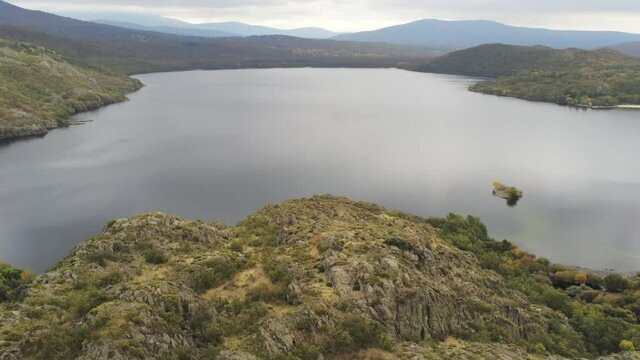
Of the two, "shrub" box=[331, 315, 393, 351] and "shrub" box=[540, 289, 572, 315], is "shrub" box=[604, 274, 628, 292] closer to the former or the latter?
"shrub" box=[540, 289, 572, 315]

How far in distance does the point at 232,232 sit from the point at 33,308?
23.1 metres

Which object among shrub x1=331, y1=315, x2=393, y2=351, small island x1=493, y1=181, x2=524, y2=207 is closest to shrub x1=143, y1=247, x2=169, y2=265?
shrub x1=331, y1=315, x2=393, y2=351

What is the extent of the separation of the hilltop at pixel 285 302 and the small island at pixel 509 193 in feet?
187

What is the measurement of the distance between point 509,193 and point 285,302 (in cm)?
9434

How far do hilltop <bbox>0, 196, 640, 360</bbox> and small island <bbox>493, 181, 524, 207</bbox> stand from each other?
57046mm

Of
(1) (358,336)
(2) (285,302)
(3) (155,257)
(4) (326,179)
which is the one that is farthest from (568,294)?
(4) (326,179)

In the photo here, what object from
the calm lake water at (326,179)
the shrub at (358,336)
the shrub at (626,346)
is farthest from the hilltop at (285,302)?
the calm lake water at (326,179)

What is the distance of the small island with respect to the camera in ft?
378

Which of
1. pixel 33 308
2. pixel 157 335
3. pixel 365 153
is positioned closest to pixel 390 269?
pixel 157 335

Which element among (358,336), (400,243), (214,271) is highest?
(400,243)

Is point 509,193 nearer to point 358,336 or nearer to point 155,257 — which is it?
point 358,336

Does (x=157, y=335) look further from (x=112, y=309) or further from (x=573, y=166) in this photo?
(x=573, y=166)

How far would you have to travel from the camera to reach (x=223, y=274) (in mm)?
41219

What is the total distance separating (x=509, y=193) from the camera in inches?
4616
